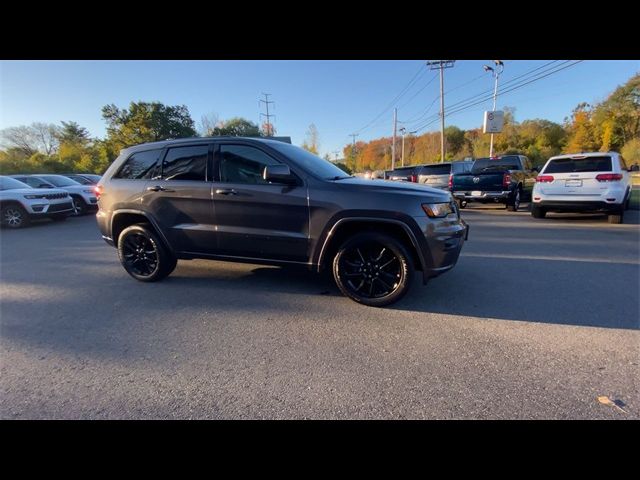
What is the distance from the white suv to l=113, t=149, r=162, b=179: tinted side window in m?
9.27

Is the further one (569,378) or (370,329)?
(370,329)

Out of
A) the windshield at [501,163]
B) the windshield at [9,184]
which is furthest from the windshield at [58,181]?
the windshield at [501,163]

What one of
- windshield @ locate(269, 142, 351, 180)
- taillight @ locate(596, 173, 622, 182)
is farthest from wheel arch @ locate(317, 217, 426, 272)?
taillight @ locate(596, 173, 622, 182)

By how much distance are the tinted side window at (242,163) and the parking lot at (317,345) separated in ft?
4.82

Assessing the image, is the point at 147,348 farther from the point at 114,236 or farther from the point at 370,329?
the point at 114,236

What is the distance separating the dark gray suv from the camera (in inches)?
130

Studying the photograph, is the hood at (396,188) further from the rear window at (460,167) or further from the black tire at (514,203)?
the rear window at (460,167)

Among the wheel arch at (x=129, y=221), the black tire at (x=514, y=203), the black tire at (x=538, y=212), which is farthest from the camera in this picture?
the black tire at (x=514, y=203)

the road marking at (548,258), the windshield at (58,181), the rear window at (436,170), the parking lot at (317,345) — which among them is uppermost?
the rear window at (436,170)

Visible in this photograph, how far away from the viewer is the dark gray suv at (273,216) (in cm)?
Result: 331

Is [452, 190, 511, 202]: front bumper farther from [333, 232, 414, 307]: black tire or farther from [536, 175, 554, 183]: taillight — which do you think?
[333, 232, 414, 307]: black tire
